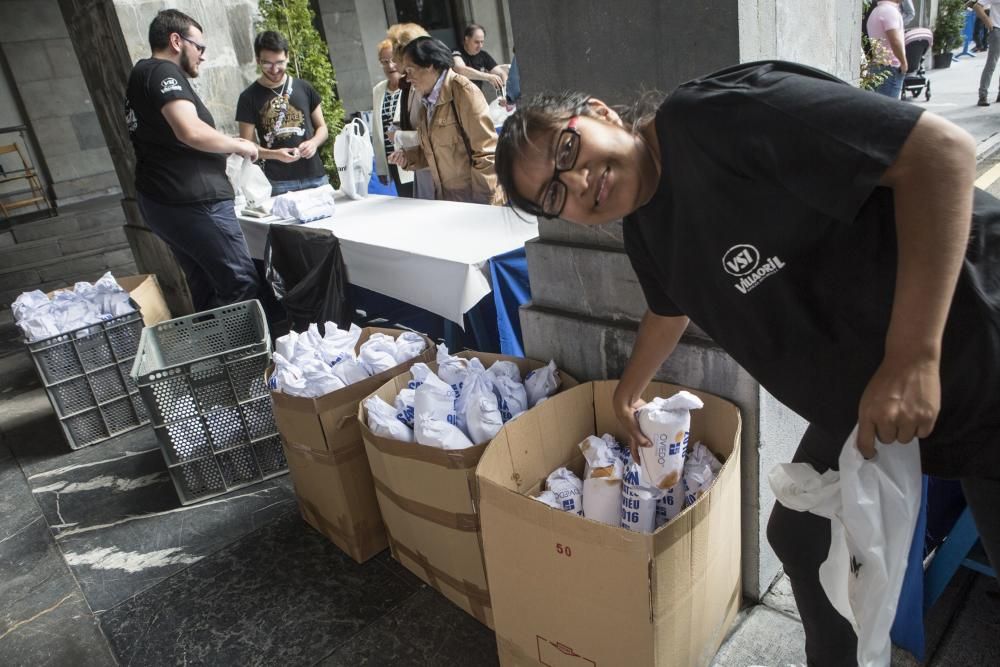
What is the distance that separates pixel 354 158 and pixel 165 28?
1.28 m

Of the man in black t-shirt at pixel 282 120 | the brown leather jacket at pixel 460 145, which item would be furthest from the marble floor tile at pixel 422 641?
the man in black t-shirt at pixel 282 120

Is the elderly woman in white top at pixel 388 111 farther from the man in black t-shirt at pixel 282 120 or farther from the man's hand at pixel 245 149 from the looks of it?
the man's hand at pixel 245 149

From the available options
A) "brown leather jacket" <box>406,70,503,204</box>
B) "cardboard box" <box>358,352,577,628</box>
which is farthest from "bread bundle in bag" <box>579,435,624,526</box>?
"brown leather jacket" <box>406,70,503,204</box>

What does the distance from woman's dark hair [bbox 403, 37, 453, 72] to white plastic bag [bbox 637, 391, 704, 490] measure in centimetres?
268

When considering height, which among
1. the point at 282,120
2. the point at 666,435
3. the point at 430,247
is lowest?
the point at 666,435

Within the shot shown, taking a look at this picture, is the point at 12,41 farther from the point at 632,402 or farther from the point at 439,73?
the point at 632,402

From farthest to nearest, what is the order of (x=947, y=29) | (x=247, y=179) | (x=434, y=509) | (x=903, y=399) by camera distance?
(x=947, y=29) < (x=247, y=179) < (x=434, y=509) < (x=903, y=399)

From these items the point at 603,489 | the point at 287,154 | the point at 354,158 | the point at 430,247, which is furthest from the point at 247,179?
the point at 603,489

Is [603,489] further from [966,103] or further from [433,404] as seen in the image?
[966,103]

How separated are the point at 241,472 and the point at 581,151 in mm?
2391

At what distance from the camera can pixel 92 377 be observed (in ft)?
11.4

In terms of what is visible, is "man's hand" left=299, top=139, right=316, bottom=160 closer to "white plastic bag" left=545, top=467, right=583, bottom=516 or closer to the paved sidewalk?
"white plastic bag" left=545, top=467, right=583, bottom=516

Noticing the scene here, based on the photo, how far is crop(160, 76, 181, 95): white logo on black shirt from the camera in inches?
128

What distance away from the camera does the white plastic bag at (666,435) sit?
1.56 metres
